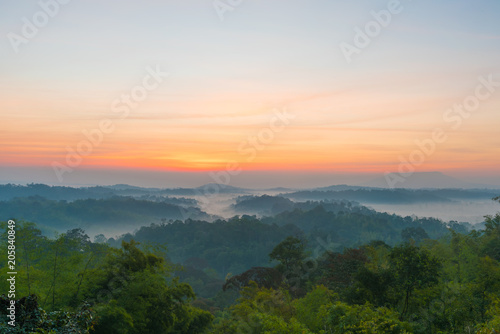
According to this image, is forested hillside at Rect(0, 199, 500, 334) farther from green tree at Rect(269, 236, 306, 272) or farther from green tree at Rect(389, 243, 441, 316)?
green tree at Rect(269, 236, 306, 272)

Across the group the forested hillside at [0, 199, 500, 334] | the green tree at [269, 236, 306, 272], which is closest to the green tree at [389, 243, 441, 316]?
the forested hillside at [0, 199, 500, 334]

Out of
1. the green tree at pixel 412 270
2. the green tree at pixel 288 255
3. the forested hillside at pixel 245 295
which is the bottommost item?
the green tree at pixel 288 255

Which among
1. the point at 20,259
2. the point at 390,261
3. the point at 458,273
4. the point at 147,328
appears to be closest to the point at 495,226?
the point at 458,273

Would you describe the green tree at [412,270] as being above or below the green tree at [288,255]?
above

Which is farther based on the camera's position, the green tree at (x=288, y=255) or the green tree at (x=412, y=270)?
the green tree at (x=288, y=255)

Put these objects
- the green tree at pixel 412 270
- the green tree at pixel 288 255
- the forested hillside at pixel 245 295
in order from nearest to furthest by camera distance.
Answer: the forested hillside at pixel 245 295
the green tree at pixel 412 270
the green tree at pixel 288 255

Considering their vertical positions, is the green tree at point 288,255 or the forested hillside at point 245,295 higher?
the forested hillside at point 245,295

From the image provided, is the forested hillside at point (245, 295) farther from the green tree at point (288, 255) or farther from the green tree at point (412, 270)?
the green tree at point (288, 255)

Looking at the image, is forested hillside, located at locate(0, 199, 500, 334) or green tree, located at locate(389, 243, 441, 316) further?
green tree, located at locate(389, 243, 441, 316)

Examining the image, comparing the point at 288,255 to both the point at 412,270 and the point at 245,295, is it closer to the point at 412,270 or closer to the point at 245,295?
the point at 245,295

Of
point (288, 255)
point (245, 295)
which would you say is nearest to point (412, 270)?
point (245, 295)

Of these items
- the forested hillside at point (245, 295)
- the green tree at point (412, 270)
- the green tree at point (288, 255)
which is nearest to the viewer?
the forested hillside at point (245, 295)

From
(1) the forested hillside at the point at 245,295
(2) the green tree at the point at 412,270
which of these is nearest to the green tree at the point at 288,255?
(1) the forested hillside at the point at 245,295
